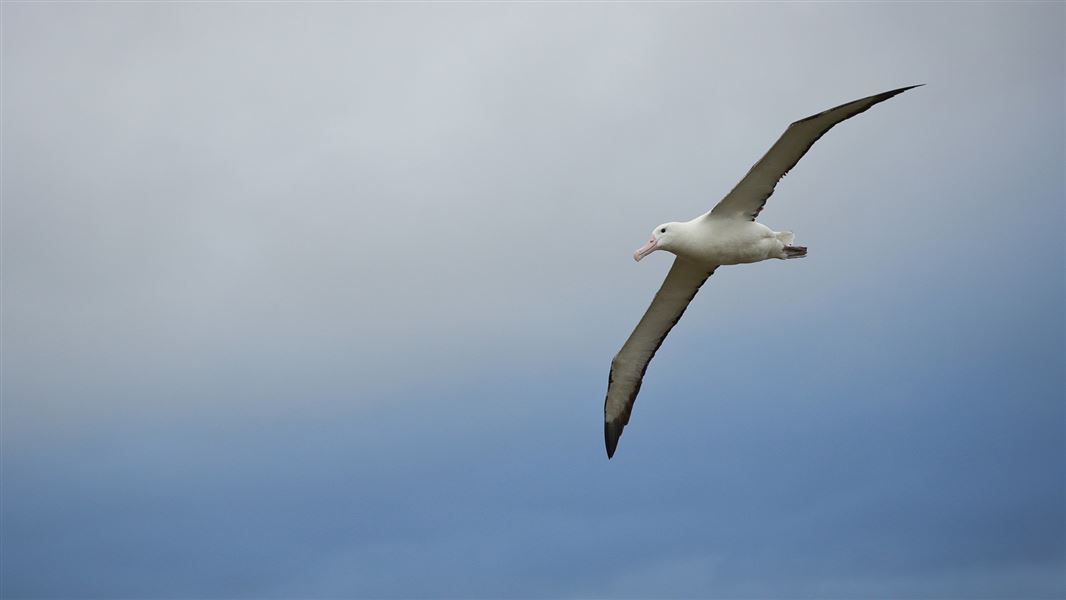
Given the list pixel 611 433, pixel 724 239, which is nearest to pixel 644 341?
pixel 611 433

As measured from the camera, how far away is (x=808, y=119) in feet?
49.2

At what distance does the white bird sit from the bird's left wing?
15 millimetres

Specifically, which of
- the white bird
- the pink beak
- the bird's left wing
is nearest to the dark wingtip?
the bird's left wing

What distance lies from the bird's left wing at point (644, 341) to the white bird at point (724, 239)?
0.01 m

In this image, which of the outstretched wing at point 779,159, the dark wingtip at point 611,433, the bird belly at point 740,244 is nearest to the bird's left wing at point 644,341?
the dark wingtip at point 611,433

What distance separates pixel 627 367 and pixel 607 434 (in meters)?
1.25

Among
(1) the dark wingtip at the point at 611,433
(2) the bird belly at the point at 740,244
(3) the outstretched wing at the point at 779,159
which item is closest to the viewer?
(3) the outstretched wing at the point at 779,159

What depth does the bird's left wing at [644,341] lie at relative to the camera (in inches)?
728

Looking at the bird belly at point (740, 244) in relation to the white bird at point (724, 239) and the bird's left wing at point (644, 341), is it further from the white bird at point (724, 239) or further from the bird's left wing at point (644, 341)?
the bird's left wing at point (644, 341)

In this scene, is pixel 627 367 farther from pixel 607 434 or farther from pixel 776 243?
pixel 776 243

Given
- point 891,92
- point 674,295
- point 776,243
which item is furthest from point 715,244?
point 891,92

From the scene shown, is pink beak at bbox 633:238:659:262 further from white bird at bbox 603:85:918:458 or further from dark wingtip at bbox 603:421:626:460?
dark wingtip at bbox 603:421:626:460

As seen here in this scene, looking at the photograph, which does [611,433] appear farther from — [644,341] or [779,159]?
[779,159]

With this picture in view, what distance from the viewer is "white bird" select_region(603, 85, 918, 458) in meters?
15.5
